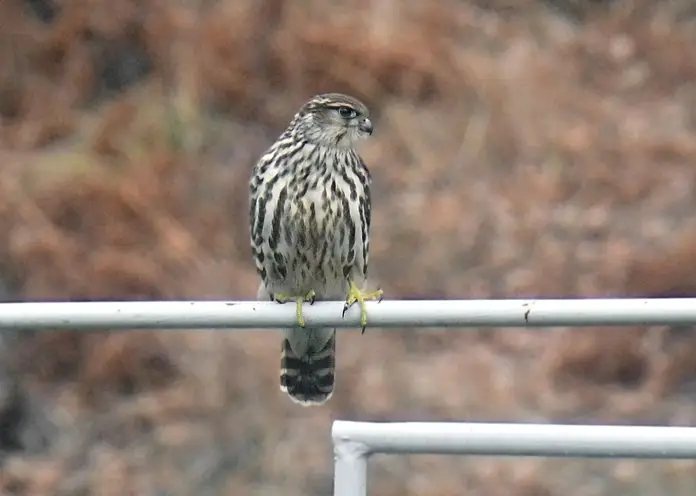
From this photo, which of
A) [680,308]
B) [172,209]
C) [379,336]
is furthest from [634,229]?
[680,308]

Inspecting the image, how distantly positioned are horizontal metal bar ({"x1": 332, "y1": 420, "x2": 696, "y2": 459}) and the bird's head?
1352mm

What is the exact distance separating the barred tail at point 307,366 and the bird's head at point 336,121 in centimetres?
53

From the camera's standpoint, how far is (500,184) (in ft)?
18.5

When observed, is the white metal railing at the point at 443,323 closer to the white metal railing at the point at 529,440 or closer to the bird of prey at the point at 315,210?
the white metal railing at the point at 529,440

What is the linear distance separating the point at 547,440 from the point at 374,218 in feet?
13.0

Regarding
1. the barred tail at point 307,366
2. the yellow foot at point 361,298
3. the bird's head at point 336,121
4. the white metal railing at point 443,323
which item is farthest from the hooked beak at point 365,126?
the white metal railing at point 443,323

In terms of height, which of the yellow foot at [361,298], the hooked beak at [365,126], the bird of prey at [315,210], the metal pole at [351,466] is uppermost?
the hooked beak at [365,126]

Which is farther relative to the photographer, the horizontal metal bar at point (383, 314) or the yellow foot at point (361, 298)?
the yellow foot at point (361, 298)

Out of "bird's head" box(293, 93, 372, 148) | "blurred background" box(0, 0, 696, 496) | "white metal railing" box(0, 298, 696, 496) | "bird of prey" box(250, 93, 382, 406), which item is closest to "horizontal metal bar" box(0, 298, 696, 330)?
"white metal railing" box(0, 298, 696, 496)

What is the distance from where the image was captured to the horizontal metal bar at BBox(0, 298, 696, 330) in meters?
1.67

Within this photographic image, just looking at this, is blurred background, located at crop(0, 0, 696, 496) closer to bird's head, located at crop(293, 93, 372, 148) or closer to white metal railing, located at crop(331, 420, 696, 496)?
bird's head, located at crop(293, 93, 372, 148)

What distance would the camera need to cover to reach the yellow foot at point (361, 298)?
1792mm

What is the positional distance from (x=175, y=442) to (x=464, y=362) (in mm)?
1320

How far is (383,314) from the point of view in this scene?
1.79m
